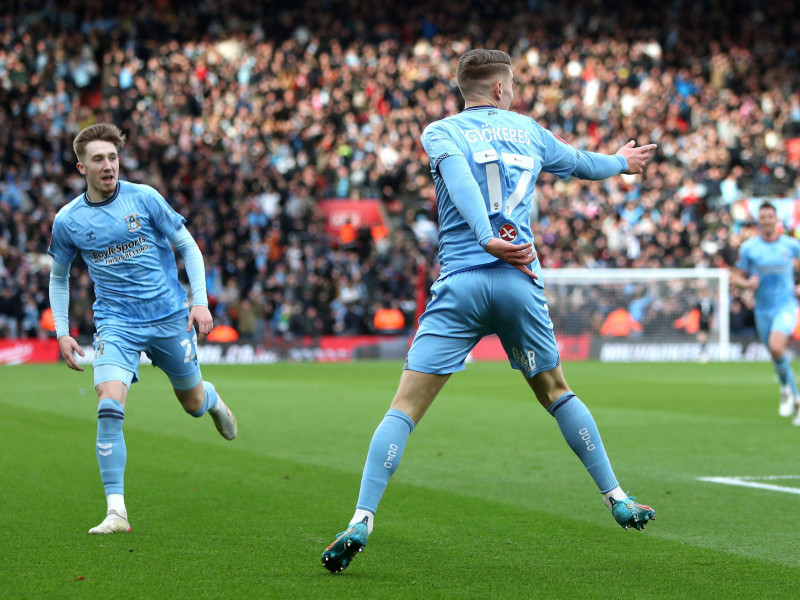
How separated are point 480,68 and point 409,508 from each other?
2.84 m

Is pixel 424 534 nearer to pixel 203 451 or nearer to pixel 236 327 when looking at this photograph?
pixel 203 451

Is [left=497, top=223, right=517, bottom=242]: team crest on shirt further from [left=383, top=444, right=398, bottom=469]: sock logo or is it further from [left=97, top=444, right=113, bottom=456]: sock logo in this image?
[left=97, top=444, right=113, bottom=456]: sock logo

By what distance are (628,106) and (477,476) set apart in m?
26.5

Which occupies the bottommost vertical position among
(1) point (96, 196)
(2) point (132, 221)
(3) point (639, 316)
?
(3) point (639, 316)

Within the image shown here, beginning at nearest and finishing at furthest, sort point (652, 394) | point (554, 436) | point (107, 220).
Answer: point (107, 220) → point (554, 436) → point (652, 394)

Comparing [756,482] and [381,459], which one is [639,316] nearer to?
[756,482]

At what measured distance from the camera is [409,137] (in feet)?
100

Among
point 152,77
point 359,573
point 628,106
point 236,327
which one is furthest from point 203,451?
point 628,106

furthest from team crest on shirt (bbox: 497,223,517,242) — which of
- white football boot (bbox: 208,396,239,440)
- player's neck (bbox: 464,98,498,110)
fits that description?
white football boot (bbox: 208,396,239,440)

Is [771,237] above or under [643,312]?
above

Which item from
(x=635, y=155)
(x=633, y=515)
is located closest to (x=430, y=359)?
(x=633, y=515)

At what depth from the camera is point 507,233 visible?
4.96 meters

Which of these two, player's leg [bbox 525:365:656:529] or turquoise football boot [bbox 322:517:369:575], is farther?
player's leg [bbox 525:365:656:529]

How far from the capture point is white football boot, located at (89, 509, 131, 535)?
5766 mm
